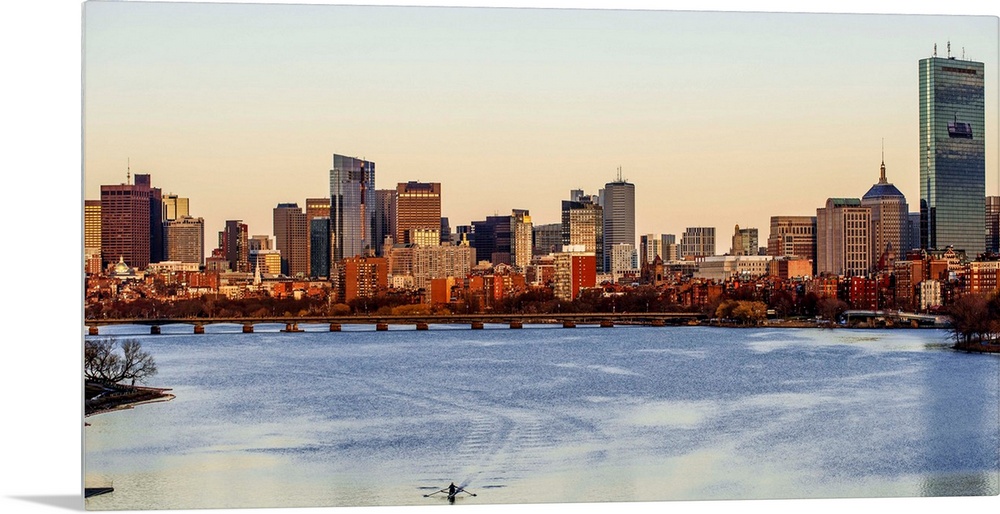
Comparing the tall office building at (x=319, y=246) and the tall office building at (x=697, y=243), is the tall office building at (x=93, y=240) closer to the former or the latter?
the tall office building at (x=319, y=246)

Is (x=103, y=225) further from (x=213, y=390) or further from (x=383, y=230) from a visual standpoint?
(x=383, y=230)

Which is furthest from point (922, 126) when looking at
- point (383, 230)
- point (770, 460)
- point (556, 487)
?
point (383, 230)

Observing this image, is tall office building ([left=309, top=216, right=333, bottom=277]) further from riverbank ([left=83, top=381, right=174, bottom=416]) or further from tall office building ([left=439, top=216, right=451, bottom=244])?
riverbank ([left=83, top=381, right=174, bottom=416])

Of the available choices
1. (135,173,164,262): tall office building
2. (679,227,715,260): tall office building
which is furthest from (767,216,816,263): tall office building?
(135,173,164,262): tall office building

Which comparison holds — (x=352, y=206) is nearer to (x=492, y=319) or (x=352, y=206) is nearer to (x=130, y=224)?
(x=492, y=319)

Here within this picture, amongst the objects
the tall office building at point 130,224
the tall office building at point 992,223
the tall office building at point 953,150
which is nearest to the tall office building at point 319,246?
the tall office building at point 130,224

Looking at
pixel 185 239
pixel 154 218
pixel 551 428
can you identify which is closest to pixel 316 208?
pixel 185 239
